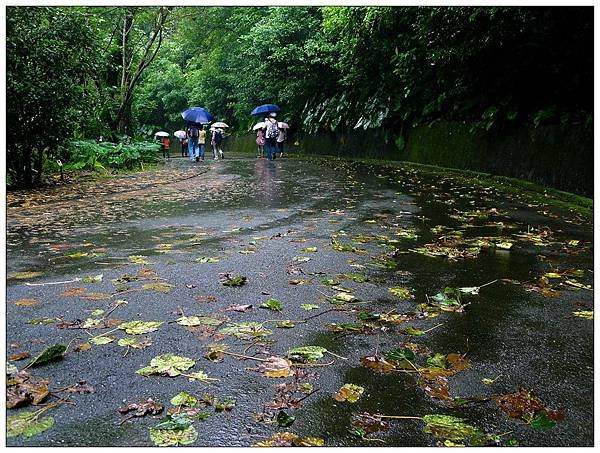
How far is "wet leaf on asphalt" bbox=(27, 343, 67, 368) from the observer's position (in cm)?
248

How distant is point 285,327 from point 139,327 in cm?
75

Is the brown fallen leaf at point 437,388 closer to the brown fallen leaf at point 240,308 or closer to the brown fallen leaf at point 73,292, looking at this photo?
the brown fallen leaf at point 240,308

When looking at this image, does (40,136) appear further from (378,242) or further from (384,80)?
(384,80)

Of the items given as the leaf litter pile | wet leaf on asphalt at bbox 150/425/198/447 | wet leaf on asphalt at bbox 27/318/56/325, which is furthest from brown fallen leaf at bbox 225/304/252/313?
wet leaf on asphalt at bbox 150/425/198/447

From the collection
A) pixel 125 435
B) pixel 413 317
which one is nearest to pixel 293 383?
pixel 125 435

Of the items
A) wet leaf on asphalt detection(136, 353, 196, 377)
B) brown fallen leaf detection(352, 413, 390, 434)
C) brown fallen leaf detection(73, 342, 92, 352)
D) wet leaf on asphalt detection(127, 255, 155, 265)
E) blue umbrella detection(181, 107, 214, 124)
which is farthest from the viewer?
blue umbrella detection(181, 107, 214, 124)

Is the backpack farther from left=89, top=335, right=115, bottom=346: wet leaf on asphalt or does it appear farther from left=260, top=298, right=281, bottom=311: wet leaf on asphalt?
left=89, top=335, right=115, bottom=346: wet leaf on asphalt

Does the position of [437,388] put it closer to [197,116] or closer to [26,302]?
[26,302]

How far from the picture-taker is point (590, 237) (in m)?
5.64

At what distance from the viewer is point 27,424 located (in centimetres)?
200

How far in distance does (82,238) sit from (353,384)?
3943mm

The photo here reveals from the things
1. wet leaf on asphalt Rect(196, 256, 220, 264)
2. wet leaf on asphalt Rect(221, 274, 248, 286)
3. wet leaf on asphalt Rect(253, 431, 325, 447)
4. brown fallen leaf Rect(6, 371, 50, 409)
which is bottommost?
wet leaf on asphalt Rect(253, 431, 325, 447)

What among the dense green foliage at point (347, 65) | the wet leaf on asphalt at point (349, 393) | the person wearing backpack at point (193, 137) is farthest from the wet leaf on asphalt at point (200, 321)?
the person wearing backpack at point (193, 137)

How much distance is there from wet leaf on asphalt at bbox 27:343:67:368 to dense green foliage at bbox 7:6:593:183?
25.3ft
